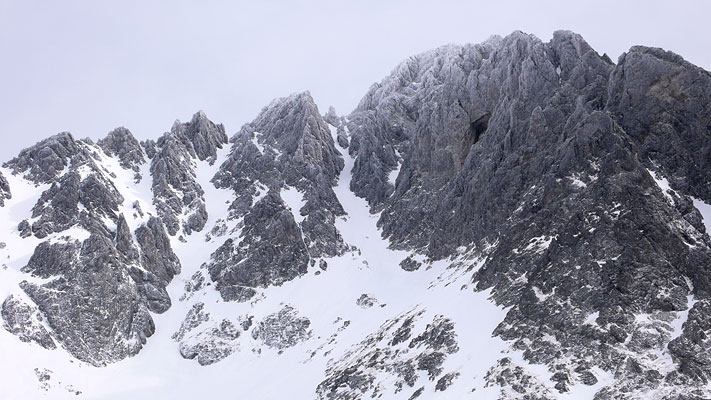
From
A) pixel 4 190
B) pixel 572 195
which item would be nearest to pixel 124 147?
pixel 4 190

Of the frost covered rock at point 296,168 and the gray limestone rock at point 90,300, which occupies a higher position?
the frost covered rock at point 296,168

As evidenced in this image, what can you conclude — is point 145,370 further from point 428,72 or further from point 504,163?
point 428,72

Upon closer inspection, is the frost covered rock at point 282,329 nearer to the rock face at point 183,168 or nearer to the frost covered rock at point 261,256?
the frost covered rock at point 261,256

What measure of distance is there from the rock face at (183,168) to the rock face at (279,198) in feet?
17.4

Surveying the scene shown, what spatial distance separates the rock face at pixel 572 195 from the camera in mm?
47250

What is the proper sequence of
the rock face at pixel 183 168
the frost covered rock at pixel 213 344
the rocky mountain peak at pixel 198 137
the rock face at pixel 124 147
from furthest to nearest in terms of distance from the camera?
the rocky mountain peak at pixel 198 137 < the rock face at pixel 124 147 < the rock face at pixel 183 168 < the frost covered rock at pixel 213 344

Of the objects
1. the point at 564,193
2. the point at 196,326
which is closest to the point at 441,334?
the point at 564,193

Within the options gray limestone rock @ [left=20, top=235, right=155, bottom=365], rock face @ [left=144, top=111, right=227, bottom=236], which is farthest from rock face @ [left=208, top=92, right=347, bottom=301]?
gray limestone rock @ [left=20, top=235, right=155, bottom=365]

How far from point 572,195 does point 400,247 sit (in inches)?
1432

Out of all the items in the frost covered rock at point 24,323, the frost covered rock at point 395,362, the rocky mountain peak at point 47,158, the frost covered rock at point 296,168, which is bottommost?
the frost covered rock at point 395,362

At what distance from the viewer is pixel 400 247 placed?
92.2 meters

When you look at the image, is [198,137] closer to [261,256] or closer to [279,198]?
[279,198]

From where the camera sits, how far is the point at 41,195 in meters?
98.0

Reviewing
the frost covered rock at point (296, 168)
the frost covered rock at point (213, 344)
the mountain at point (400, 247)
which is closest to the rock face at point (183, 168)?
the mountain at point (400, 247)
